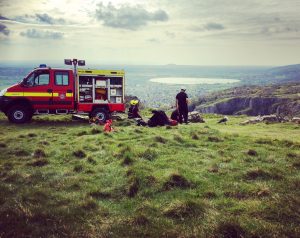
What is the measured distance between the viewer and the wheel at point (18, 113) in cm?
2133

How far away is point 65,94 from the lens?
22062mm

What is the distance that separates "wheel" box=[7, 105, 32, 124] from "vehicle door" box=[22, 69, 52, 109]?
63cm

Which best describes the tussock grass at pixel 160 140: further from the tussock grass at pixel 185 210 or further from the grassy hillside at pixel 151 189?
the tussock grass at pixel 185 210

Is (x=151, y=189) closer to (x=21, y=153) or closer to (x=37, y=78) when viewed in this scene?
(x=21, y=153)

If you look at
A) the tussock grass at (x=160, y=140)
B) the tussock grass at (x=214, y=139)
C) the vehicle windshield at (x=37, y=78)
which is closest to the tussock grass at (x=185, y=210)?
the tussock grass at (x=160, y=140)

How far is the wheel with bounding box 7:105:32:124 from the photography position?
2133 cm

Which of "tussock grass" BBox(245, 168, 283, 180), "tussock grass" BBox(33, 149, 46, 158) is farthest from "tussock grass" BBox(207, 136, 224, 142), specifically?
"tussock grass" BBox(33, 149, 46, 158)

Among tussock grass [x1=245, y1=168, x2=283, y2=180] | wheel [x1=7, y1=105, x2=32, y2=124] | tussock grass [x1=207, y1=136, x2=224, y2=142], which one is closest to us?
tussock grass [x1=245, y1=168, x2=283, y2=180]

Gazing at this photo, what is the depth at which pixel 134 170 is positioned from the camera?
9.90 metres

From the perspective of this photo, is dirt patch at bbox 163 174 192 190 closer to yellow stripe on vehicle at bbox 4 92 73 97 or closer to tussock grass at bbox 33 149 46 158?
tussock grass at bbox 33 149 46 158

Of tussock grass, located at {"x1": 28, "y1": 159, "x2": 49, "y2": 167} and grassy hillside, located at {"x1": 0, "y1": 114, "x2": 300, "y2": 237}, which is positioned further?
tussock grass, located at {"x1": 28, "y1": 159, "x2": 49, "y2": 167}

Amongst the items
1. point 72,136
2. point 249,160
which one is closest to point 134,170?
point 249,160

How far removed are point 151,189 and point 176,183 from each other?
2.55 ft

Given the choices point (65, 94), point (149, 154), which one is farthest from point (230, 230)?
point (65, 94)
